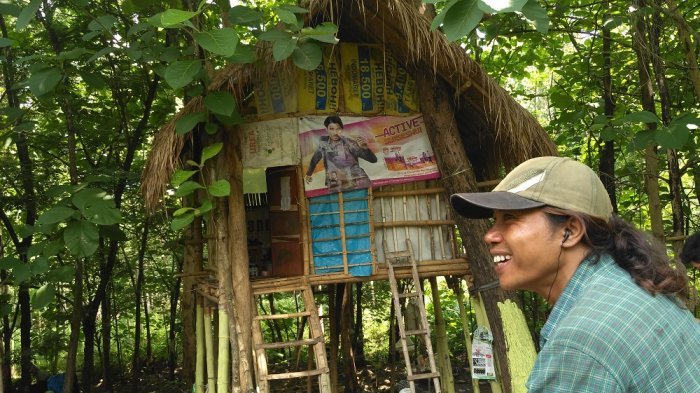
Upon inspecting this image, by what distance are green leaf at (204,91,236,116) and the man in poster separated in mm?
1326

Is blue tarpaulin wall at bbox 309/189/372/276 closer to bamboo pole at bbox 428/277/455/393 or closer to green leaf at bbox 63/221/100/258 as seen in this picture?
bamboo pole at bbox 428/277/455/393

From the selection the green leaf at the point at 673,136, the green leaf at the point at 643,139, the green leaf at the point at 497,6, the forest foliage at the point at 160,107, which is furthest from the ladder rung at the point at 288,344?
the green leaf at the point at 497,6

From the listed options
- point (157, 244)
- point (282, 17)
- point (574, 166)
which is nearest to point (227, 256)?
point (282, 17)

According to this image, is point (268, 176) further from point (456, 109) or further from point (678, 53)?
point (678, 53)

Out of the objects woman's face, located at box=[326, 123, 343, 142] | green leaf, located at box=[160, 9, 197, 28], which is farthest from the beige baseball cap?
woman's face, located at box=[326, 123, 343, 142]

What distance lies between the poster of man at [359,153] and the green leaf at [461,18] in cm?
366

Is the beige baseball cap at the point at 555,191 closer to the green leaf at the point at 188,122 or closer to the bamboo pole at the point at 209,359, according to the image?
the green leaf at the point at 188,122

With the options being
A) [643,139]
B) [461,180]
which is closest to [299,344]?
[461,180]

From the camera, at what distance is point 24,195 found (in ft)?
27.0

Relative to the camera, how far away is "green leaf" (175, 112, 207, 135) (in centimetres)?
547

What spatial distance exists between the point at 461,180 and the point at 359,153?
1.07 m

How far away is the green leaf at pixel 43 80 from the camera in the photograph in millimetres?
5242

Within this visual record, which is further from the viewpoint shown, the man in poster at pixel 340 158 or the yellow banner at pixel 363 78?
the yellow banner at pixel 363 78

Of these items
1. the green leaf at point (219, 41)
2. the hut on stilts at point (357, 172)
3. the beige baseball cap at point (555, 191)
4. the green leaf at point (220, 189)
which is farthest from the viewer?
the hut on stilts at point (357, 172)
